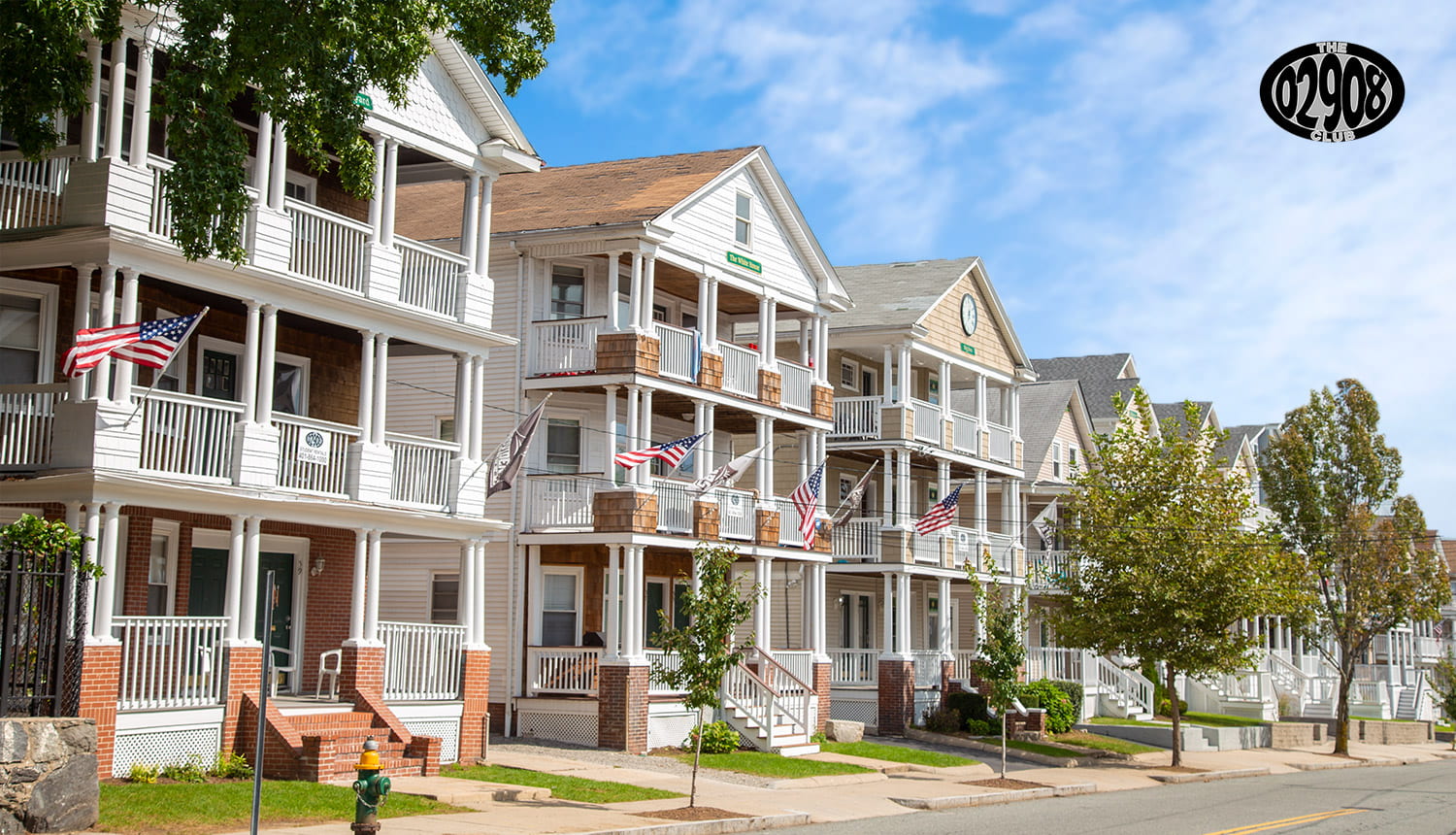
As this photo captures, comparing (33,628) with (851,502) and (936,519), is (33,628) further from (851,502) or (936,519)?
(936,519)

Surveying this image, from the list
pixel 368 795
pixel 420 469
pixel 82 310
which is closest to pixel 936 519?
pixel 420 469

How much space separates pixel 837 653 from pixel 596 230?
46.2 ft

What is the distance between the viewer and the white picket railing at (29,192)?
19.4 metres

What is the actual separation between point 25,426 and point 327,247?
5.11 m

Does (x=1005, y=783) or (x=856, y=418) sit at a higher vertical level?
(x=856, y=418)

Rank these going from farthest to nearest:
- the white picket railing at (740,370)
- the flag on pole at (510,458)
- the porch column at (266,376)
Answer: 1. the white picket railing at (740,370)
2. the flag on pole at (510,458)
3. the porch column at (266,376)

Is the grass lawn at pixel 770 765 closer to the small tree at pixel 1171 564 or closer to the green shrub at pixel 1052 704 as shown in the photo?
the small tree at pixel 1171 564

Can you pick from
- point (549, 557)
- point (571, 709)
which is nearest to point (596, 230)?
point (549, 557)

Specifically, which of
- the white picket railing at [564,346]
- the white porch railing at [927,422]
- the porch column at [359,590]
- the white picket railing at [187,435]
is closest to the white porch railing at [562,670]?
the white picket railing at [564,346]

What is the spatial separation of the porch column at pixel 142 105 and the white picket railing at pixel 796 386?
16996mm

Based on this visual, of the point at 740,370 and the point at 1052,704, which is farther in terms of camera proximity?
the point at 1052,704

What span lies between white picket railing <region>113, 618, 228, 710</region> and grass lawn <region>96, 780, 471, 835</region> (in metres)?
1.36

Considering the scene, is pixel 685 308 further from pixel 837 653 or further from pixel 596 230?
pixel 837 653

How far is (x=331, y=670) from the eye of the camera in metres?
24.1
